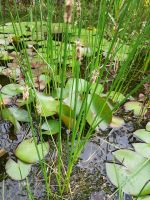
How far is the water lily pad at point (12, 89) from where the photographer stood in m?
1.15

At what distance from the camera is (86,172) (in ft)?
2.81

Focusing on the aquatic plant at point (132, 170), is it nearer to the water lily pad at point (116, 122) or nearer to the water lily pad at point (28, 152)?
the water lily pad at point (116, 122)

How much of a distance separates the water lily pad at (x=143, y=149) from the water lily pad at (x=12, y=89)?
0.51m

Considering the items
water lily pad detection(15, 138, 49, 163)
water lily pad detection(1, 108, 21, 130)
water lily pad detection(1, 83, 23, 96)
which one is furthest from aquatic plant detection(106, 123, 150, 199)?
water lily pad detection(1, 83, 23, 96)

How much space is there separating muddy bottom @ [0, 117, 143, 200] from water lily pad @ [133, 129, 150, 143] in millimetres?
22

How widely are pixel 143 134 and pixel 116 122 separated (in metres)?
0.11

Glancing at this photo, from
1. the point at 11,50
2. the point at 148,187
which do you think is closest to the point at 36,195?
the point at 148,187

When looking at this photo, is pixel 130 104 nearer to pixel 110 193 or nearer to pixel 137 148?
pixel 137 148

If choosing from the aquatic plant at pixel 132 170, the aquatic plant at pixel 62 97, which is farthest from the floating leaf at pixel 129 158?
the aquatic plant at pixel 62 97

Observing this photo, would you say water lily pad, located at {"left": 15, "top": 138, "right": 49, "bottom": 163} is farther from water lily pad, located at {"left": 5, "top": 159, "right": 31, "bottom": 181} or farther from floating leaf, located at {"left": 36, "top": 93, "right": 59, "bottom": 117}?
floating leaf, located at {"left": 36, "top": 93, "right": 59, "bottom": 117}

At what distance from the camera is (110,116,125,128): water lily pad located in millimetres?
1033

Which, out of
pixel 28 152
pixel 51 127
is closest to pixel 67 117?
pixel 51 127

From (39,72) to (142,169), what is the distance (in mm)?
628

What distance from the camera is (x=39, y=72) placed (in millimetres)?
1244
